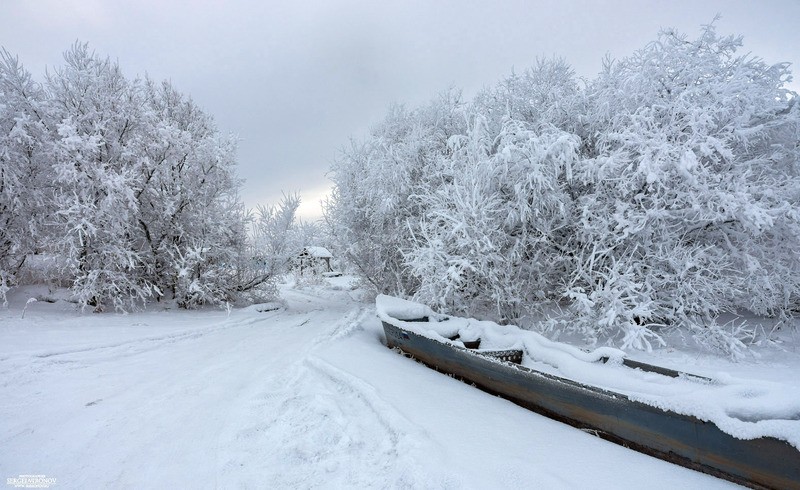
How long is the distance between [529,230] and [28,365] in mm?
9872

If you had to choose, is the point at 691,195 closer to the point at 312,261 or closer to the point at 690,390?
the point at 690,390

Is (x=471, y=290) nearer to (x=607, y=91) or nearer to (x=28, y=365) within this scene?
(x=607, y=91)

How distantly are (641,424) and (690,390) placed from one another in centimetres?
51

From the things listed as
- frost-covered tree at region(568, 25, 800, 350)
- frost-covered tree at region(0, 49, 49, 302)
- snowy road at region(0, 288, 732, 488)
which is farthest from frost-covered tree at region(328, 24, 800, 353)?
frost-covered tree at region(0, 49, 49, 302)

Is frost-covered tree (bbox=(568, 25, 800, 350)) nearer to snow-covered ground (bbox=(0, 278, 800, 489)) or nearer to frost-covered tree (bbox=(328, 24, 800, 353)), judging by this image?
frost-covered tree (bbox=(328, 24, 800, 353))

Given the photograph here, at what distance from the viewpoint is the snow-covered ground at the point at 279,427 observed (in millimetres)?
2967

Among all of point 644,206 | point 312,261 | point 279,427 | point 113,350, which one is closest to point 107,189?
point 113,350

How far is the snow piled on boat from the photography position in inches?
103

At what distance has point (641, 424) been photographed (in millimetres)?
3258

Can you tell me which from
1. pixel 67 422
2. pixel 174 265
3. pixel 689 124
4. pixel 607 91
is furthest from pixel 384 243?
pixel 67 422

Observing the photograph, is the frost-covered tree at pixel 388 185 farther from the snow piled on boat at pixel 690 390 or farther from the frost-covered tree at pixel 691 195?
the snow piled on boat at pixel 690 390

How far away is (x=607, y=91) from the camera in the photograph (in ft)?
30.0

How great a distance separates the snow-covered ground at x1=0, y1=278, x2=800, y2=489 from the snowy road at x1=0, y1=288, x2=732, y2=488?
0.6 inches

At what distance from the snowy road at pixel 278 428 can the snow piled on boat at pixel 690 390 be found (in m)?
0.54
